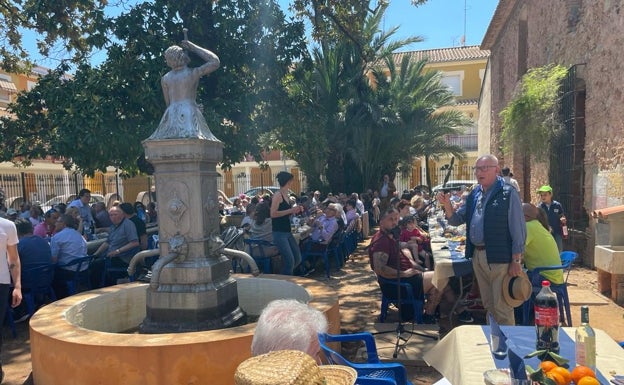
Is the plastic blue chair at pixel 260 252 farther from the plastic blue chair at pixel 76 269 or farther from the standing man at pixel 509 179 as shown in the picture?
the standing man at pixel 509 179

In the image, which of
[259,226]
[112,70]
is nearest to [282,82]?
[112,70]

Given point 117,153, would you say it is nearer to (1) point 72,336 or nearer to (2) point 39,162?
(1) point 72,336

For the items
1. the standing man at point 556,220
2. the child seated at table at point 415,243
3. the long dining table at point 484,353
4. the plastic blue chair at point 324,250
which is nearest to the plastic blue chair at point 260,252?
the plastic blue chair at point 324,250

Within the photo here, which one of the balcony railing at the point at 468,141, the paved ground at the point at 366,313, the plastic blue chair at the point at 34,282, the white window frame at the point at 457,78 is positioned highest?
the white window frame at the point at 457,78

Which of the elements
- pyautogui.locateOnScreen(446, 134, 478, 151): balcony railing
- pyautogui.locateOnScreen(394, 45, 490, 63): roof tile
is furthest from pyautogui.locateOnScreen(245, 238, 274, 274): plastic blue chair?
pyautogui.locateOnScreen(394, 45, 490, 63): roof tile

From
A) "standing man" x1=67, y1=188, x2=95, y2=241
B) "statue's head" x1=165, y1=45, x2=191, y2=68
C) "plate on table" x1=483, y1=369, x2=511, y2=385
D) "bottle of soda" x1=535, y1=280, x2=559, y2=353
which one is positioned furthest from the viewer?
"standing man" x1=67, y1=188, x2=95, y2=241

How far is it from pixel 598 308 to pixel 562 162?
4.52m

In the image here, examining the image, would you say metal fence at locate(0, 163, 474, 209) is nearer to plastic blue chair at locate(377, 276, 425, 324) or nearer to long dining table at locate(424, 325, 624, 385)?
plastic blue chair at locate(377, 276, 425, 324)

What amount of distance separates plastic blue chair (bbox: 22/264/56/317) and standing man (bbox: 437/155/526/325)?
16.4ft

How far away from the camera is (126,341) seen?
10.7 ft

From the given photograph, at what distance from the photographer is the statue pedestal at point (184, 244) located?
4078mm

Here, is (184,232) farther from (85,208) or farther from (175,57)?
(85,208)

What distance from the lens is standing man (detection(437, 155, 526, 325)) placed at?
4203mm

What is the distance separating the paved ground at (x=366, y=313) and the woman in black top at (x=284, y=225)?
3.13 ft
